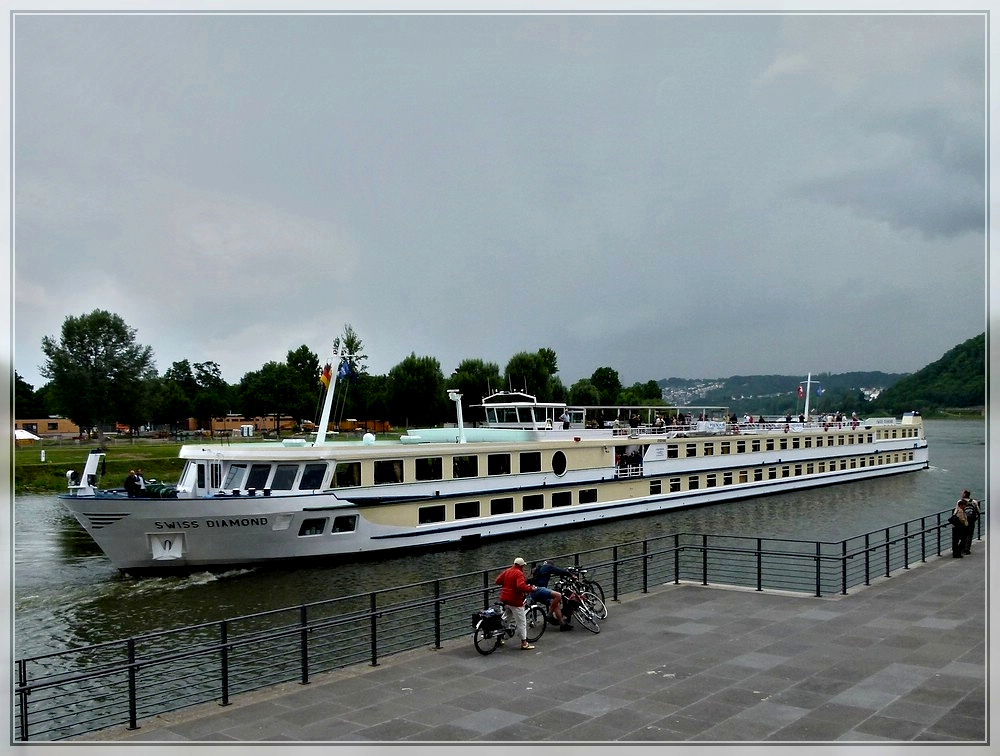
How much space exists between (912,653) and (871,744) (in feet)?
12.4

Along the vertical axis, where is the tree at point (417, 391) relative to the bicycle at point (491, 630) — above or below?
above

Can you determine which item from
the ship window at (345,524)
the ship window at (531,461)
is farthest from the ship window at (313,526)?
the ship window at (531,461)

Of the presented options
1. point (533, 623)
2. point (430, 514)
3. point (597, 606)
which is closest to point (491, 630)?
point (533, 623)

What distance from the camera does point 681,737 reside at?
8344mm

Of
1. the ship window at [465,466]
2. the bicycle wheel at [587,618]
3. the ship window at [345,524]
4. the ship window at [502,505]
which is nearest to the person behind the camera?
the bicycle wheel at [587,618]

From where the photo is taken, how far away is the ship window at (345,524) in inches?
1037

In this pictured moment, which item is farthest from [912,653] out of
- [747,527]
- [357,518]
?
[747,527]

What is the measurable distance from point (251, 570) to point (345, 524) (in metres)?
3.16

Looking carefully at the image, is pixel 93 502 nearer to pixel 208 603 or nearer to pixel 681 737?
pixel 208 603

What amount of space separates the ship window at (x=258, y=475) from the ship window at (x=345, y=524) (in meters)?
2.49

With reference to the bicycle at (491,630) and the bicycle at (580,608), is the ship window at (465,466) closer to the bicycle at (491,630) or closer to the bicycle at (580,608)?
the bicycle at (580,608)

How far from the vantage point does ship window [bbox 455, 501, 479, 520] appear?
3006cm

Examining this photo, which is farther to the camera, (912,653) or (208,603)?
(208,603)

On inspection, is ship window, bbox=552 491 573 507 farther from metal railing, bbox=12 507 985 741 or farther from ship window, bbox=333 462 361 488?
ship window, bbox=333 462 361 488
